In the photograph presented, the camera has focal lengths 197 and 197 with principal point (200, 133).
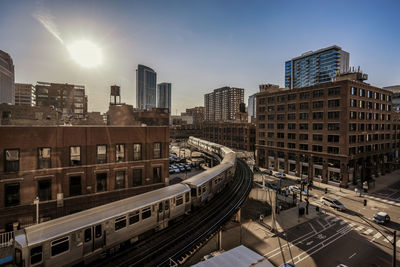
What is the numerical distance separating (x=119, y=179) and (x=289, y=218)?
2468 centimetres

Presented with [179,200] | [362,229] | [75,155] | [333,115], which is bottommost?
[362,229]

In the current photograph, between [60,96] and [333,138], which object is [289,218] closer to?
[333,138]

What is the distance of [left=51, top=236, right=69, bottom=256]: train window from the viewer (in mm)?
10922

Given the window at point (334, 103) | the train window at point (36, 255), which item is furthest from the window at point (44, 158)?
the window at point (334, 103)

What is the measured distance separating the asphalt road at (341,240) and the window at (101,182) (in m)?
18.8

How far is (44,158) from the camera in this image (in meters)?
19.1

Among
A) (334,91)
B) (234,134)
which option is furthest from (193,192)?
(234,134)

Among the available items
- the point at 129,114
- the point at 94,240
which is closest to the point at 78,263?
the point at 94,240

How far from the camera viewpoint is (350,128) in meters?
44.0

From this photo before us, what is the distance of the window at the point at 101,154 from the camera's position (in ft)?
71.4

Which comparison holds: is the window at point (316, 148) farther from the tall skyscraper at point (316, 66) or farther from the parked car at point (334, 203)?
the tall skyscraper at point (316, 66)

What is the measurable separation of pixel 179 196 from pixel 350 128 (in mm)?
44516

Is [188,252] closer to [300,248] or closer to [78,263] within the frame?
[78,263]

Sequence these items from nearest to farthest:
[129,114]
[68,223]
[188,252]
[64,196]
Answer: [68,223] → [188,252] → [64,196] → [129,114]
